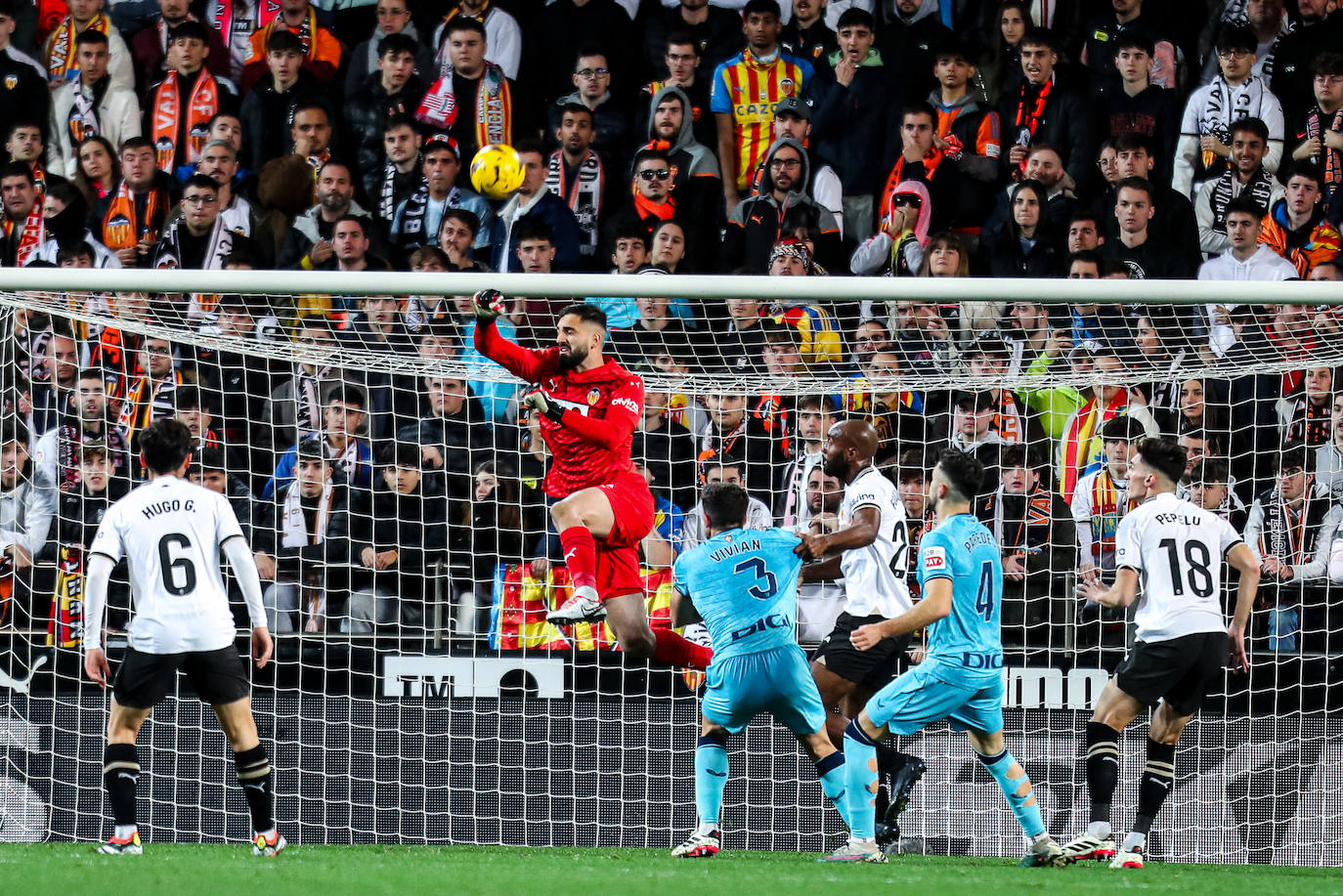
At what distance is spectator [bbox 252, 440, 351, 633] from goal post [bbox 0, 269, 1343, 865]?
18 mm

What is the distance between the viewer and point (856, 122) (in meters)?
9.98

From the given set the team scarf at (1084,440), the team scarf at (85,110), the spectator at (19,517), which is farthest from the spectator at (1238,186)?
the team scarf at (85,110)

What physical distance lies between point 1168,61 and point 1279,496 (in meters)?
3.60

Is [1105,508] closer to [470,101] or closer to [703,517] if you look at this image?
[703,517]

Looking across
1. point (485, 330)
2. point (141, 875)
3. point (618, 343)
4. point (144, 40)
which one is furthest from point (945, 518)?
point (144, 40)

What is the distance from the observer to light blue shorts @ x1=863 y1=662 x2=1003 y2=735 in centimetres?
625

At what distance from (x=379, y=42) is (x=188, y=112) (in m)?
1.37

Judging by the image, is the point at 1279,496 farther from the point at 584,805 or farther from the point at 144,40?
the point at 144,40

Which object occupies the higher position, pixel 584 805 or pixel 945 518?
pixel 945 518

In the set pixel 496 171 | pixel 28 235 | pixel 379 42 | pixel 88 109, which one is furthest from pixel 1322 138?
pixel 28 235

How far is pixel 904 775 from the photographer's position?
7004 millimetres

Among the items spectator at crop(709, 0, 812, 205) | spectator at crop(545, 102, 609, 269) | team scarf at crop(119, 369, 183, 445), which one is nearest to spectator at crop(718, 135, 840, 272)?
spectator at crop(709, 0, 812, 205)

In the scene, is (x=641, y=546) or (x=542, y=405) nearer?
(x=542, y=405)

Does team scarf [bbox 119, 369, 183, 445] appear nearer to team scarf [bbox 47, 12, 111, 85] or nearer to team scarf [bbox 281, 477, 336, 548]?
team scarf [bbox 281, 477, 336, 548]
